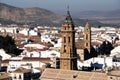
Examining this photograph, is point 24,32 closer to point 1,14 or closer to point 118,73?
point 118,73

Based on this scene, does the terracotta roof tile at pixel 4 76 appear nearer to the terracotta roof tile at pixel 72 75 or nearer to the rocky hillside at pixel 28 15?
the terracotta roof tile at pixel 72 75

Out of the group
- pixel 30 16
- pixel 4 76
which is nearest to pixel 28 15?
pixel 30 16

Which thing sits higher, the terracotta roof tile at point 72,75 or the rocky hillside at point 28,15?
the rocky hillside at point 28,15

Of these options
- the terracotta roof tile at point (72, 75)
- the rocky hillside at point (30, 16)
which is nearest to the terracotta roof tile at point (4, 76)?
the terracotta roof tile at point (72, 75)

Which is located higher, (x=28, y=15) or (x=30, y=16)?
(x=28, y=15)

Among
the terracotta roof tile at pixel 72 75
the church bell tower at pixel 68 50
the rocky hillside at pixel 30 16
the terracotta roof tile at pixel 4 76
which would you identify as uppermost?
the rocky hillside at pixel 30 16

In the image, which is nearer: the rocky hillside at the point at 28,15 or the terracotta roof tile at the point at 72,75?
the terracotta roof tile at the point at 72,75

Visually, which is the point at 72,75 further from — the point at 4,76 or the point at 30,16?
the point at 30,16

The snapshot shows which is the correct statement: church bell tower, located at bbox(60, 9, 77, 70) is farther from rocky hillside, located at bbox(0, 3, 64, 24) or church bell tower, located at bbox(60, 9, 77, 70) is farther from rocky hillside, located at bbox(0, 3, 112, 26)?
rocky hillside, located at bbox(0, 3, 64, 24)

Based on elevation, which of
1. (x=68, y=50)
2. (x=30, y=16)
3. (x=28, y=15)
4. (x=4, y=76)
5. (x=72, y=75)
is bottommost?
(x=4, y=76)

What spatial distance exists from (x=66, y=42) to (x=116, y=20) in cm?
15924

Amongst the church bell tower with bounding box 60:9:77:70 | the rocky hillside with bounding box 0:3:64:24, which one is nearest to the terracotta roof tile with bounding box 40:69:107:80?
the church bell tower with bounding box 60:9:77:70

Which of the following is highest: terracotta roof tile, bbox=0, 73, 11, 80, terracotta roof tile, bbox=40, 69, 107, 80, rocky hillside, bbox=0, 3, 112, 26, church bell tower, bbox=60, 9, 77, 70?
rocky hillside, bbox=0, 3, 112, 26

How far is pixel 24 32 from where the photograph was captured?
78188 millimetres
